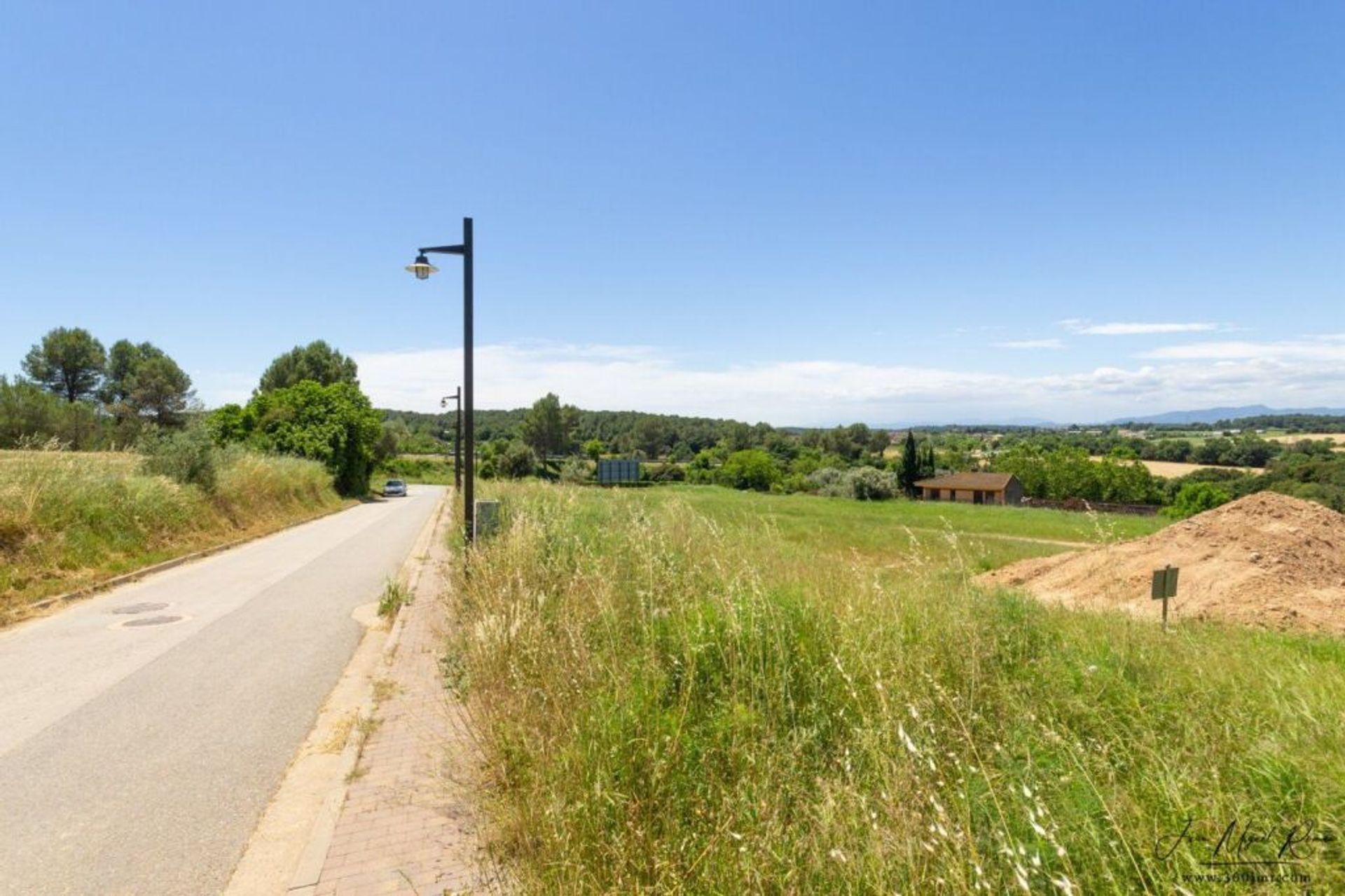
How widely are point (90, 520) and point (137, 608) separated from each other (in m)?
4.54

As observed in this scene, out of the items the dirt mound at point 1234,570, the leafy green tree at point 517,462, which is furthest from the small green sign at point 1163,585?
the leafy green tree at point 517,462

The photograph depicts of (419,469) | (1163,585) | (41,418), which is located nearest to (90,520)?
(1163,585)

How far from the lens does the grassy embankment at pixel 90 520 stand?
10.5 metres

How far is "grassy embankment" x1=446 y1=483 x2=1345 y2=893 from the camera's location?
234 centimetres

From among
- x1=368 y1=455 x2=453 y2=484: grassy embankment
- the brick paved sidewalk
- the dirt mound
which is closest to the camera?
the brick paved sidewalk

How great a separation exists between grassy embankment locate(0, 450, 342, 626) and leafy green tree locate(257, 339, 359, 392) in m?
48.1

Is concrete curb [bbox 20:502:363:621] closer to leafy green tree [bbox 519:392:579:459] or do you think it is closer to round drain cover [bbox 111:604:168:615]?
round drain cover [bbox 111:604:168:615]

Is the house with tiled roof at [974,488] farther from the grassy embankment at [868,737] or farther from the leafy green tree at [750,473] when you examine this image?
the grassy embankment at [868,737]

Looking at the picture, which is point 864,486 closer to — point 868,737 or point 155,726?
point 155,726

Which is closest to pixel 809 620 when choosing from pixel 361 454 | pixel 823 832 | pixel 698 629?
pixel 698 629

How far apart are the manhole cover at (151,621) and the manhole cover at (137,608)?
1.75ft

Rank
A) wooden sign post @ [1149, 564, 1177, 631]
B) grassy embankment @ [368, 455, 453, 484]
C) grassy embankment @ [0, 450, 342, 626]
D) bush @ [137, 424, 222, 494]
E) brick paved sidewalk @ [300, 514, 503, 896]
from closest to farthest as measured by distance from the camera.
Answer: brick paved sidewalk @ [300, 514, 503, 896] → wooden sign post @ [1149, 564, 1177, 631] → grassy embankment @ [0, 450, 342, 626] → bush @ [137, 424, 222, 494] → grassy embankment @ [368, 455, 453, 484]

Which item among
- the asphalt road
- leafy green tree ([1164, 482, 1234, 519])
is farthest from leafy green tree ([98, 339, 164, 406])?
leafy green tree ([1164, 482, 1234, 519])

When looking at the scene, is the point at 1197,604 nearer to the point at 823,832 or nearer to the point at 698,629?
the point at 698,629
